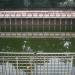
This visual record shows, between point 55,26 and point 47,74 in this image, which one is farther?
point 55,26

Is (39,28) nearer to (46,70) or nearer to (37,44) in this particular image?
(37,44)

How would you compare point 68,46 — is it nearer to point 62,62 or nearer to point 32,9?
point 62,62

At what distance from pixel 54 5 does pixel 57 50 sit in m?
13.1

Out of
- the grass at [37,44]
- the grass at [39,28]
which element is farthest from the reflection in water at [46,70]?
the grass at [39,28]

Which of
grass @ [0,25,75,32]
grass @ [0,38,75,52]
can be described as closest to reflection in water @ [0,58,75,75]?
grass @ [0,38,75,52]

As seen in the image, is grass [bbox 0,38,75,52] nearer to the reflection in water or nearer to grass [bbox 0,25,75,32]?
grass [bbox 0,25,75,32]

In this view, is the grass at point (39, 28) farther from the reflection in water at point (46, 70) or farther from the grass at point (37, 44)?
the reflection in water at point (46, 70)

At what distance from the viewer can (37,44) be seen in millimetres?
17359

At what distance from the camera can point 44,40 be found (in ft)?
59.0

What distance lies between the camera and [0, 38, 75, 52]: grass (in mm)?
16062

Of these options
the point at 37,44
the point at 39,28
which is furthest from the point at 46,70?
the point at 39,28

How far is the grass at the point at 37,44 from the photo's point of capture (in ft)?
52.7

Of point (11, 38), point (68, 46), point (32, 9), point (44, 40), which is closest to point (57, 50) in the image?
point (68, 46)

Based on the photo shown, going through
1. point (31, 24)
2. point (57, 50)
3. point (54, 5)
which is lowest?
point (57, 50)
